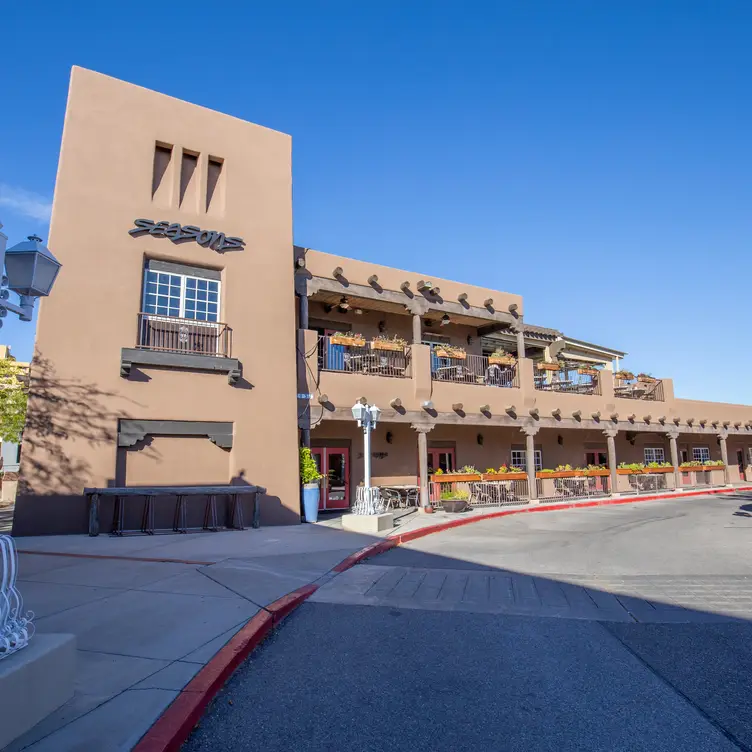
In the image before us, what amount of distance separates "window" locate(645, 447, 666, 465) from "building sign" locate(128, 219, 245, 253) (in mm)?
25190

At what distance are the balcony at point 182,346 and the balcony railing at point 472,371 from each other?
8.34 meters

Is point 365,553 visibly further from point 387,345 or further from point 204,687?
point 387,345

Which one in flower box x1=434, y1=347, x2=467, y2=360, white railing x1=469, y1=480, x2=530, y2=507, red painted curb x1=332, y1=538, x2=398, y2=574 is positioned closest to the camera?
red painted curb x1=332, y1=538, x2=398, y2=574

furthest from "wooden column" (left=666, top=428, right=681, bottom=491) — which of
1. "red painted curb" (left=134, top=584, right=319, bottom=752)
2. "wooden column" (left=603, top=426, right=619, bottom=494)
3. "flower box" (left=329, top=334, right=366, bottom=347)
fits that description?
"red painted curb" (left=134, top=584, right=319, bottom=752)

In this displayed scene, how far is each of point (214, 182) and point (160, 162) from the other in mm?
1432

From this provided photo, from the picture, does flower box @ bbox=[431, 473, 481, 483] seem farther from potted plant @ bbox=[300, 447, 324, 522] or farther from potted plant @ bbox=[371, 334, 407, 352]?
potted plant @ bbox=[300, 447, 324, 522]

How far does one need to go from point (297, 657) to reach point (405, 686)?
3.69 ft

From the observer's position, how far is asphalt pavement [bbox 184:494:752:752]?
141 inches

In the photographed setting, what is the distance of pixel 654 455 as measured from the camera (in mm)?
30453

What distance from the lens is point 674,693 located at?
418cm

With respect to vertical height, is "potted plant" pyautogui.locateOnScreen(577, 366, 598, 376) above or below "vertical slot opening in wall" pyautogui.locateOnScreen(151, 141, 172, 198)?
below

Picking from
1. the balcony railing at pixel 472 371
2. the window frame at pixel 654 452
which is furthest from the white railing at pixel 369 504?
the window frame at pixel 654 452

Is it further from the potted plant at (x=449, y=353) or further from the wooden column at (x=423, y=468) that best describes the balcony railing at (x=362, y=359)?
the wooden column at (x=423, y=468)

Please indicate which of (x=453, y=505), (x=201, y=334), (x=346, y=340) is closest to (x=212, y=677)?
(x=201, y=334)
